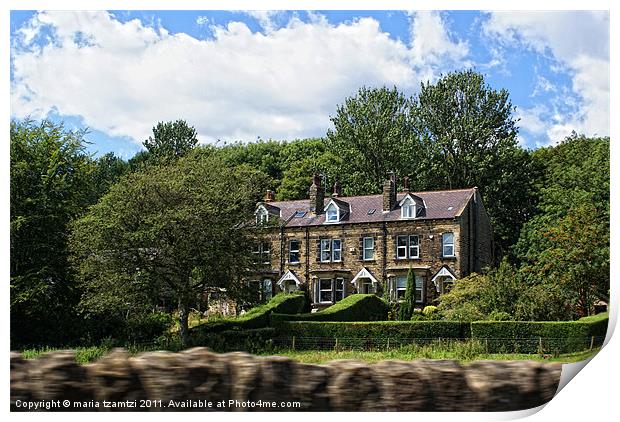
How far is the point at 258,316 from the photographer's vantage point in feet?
89.8

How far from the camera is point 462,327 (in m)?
23.8

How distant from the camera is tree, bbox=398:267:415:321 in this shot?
101ft

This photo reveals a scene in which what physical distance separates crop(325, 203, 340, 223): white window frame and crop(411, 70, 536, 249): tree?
275 inches

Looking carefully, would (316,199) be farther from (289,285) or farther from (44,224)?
(44,224)

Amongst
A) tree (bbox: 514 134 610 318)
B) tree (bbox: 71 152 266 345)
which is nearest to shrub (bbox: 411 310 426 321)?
tree (bbox: 514 134 610 318)

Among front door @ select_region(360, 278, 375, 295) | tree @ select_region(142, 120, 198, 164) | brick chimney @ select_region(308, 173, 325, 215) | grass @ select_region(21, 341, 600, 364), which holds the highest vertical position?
tree @ select_region(142, 120, 198, 164)

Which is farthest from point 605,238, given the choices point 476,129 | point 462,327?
point 476,129

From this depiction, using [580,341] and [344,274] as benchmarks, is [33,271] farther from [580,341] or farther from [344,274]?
[344,274]

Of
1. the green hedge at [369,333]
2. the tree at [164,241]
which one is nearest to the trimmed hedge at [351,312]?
the green hedge at [369,333]

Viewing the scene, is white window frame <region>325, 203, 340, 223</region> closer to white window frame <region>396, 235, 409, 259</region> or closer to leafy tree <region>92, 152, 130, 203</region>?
white window frame <region>396, 235, 409, 259</region>

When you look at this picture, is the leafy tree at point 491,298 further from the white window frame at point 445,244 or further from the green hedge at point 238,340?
the white window frame at point 445,244

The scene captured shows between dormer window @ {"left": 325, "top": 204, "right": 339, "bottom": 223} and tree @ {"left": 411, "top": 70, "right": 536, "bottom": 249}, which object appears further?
tree @ {"left": 411, "top": 70, "right": 536, "bottom": 249}

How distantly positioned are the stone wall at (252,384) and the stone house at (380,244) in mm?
21314

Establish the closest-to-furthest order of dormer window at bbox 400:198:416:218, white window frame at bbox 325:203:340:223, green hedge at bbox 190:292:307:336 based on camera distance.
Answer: green hedge at bbox 190:292:307:336 → dormer window at bbox 400:198:416:218 → white window frame at bbox 325:203:340:223
